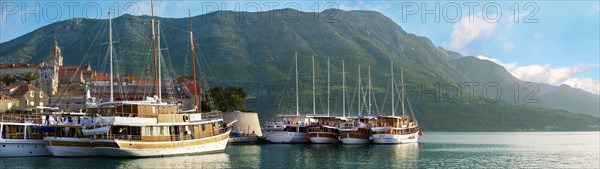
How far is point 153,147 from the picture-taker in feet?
168

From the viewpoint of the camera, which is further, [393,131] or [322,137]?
[322,137]

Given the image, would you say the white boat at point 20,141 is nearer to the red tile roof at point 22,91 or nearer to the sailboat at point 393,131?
the sailboat at point 393,131

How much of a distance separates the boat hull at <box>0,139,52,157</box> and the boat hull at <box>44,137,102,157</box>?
76.8 inches

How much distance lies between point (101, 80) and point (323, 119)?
70983mm

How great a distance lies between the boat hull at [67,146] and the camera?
49188 mm

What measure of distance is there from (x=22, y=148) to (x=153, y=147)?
11327 mm

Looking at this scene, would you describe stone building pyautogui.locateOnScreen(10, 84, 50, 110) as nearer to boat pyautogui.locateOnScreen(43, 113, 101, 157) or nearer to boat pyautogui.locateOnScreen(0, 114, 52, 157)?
boat pyautogui.locateOnScreen(0, 114, 52, 157)

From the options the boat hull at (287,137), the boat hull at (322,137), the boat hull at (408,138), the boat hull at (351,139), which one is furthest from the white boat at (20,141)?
the boat hull at (408,138)

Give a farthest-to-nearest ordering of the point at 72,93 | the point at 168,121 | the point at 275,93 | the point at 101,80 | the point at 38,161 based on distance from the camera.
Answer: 1. the point at 275,93
2. the point at 101,80
3. the point at 72,93
4. the point at 168,121
5. the point at 38,161

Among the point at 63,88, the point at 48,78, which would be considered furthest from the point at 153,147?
the point at 48,78

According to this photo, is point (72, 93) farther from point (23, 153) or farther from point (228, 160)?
point (228, 160)

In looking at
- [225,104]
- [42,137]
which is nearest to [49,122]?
[42,137]

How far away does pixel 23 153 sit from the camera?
5019 cm

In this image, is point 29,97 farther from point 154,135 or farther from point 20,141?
point 154,135
